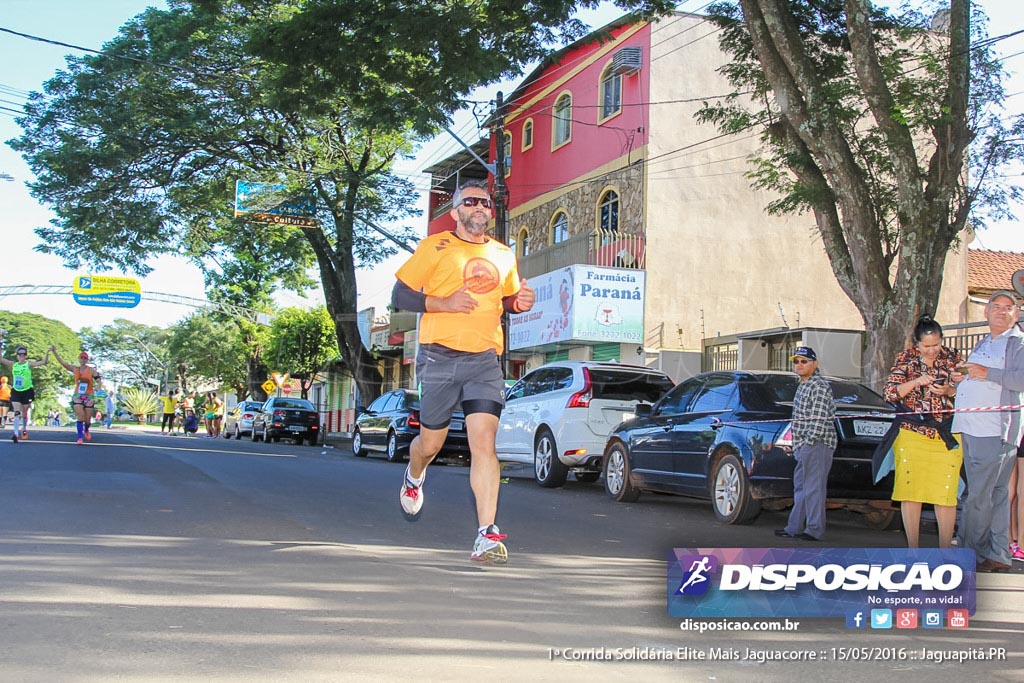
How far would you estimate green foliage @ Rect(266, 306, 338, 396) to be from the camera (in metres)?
48.1

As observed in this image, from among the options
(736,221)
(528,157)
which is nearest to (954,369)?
(736,221)

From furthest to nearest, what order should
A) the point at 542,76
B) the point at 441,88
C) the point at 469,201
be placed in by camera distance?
the point at 542,76, the point at 441,88, the point at 469,201

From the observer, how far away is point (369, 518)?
333 inches

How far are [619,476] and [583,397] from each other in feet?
5.04

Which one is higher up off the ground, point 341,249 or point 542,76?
point 542,76

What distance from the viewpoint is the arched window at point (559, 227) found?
93.2 ft

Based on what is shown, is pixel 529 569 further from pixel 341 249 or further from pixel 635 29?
pixel 341 249

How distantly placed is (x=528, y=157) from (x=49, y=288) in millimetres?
30723

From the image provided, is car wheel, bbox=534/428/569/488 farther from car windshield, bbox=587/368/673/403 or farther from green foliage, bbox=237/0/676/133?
green foliage, bbox=237/0/676/133

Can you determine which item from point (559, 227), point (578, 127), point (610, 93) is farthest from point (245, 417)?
point (610, 93)

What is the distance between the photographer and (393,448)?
20.8 m

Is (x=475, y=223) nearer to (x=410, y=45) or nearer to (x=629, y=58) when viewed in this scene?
(x=410, y=45)

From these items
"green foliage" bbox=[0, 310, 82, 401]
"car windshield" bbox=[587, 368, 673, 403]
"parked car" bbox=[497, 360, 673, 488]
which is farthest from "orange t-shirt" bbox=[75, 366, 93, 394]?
"green foliage" bbox=[0, 310, 82, 401]

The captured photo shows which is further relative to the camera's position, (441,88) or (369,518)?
(441,88)
